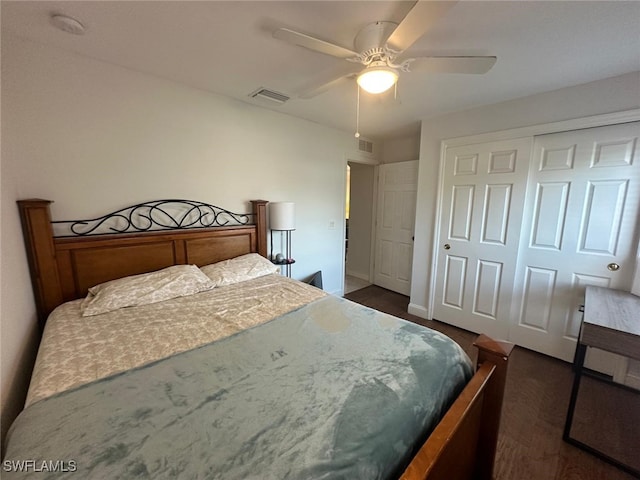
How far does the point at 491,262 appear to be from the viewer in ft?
9.12

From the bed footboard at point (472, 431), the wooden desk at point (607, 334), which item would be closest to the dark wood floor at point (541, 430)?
the wooden desk at point (607, 334)

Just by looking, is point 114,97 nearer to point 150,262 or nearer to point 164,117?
point 164,117

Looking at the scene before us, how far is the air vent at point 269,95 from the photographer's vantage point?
7.91 ft

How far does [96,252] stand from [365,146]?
3538 mm

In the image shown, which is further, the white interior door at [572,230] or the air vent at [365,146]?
the air vent at [365,146]

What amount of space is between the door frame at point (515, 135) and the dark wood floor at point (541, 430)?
0.93 m

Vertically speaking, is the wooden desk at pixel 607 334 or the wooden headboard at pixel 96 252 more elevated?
the wooden headboard at pixel 96 252

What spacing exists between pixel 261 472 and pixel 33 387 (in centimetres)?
104

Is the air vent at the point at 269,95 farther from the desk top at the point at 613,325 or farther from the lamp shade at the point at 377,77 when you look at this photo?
the desk top at the point at 613,325

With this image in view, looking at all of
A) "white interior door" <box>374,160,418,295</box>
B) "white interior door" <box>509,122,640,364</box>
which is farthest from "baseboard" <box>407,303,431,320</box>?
"white interior door" <box>509,122,640,364</box>

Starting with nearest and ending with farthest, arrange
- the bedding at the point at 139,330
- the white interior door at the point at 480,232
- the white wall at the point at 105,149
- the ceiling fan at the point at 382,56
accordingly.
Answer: the bedding at the point at 139,330 → the ceiling fan at the point at 382,56 → the white wall at the point at 105,149 → the white interior door at the point at 480,232

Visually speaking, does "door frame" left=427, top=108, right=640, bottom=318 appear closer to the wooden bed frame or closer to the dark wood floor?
the dark wood floor

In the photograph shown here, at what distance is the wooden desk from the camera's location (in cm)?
142

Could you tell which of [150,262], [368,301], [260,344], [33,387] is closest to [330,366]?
[260,344]
